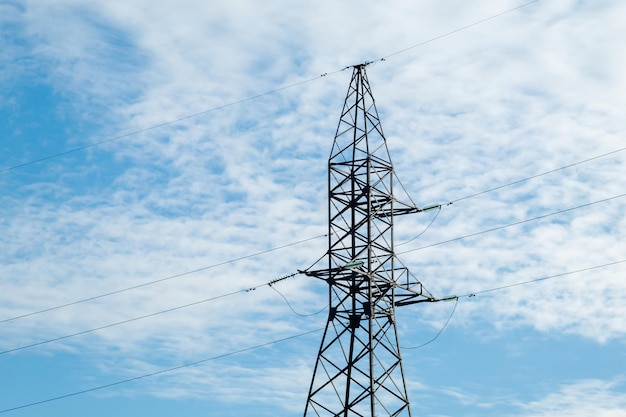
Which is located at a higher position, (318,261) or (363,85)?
(363,85)

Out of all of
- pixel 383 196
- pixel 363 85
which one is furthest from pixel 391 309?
pixel 363 85

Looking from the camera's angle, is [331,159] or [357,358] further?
[331,159]

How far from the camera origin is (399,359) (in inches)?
2111

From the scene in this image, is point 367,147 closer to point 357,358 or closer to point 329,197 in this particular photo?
point 329,197

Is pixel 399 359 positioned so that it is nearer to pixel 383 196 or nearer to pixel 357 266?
pixel 357 266

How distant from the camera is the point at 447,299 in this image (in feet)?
186

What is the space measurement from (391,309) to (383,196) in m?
6.31

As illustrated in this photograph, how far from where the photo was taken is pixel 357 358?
53.6m

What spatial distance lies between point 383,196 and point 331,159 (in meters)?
3.69

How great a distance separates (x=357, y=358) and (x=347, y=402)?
2.31 meters

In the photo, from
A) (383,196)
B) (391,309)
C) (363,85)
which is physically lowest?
(391,309)

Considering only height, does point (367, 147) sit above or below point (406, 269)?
above

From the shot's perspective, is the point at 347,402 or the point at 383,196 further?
the point at 383,196

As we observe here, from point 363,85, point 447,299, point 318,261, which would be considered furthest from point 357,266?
point 363,85
